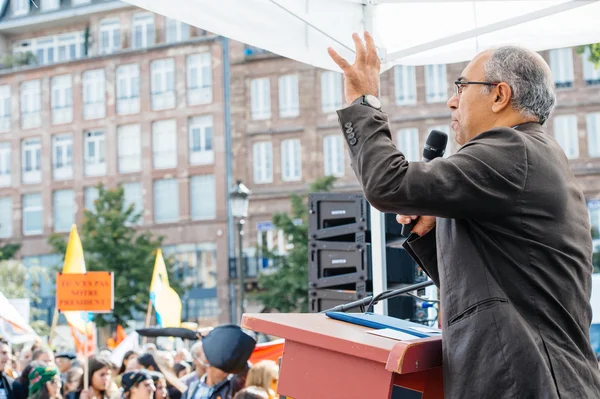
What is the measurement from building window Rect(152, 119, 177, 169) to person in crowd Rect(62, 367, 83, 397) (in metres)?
34.6

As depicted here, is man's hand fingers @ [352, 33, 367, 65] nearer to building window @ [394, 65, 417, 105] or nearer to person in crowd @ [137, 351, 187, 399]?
person in crowd @ [137, 351, 187, 399]

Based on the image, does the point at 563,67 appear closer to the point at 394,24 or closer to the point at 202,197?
the point at 202,197

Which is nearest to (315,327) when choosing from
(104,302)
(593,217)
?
(104,302)

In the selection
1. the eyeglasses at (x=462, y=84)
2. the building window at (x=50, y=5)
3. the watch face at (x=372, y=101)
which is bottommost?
the watch face at (x=372, y=101)

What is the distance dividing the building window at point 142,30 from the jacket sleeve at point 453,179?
45.0m

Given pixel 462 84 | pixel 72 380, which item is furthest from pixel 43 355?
pixel 462 84

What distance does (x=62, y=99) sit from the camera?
152ft

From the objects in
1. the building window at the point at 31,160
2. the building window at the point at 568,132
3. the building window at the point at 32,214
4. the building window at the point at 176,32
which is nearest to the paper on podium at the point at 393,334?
the building window at the point at 568,132

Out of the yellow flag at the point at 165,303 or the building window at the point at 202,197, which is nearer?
the yellow flag at the point at 165,303

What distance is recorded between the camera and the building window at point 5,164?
1865 inches

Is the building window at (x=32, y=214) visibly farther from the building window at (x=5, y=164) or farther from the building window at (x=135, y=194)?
the building window at (x=135, y=194)

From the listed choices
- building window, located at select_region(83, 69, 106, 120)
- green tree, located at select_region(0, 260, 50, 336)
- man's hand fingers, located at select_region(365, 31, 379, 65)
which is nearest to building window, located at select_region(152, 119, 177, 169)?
building window, located at select_region(83, 69, 106, 120)

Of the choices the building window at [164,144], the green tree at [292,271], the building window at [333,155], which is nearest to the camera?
the green tree at [292,271]

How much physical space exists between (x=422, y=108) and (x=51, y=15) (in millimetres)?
20919
